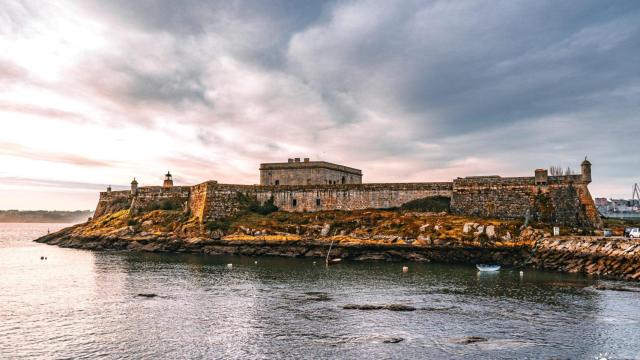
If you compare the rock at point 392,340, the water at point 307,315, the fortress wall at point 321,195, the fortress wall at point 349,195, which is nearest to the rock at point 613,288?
the water at point 307,315

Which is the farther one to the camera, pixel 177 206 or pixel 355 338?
pixel 177 206

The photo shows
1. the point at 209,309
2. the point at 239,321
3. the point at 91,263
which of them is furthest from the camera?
the point at 91,263

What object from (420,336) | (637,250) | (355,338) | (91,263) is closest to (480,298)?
(420,336)

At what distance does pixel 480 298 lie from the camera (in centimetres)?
3834

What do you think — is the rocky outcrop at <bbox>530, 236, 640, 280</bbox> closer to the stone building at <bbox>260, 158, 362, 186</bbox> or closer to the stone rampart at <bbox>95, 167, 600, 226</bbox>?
the stone rampart at <bbox>95, 167, 600, 226</bbox>

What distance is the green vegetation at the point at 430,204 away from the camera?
243ft

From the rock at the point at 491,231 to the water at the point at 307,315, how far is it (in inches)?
379

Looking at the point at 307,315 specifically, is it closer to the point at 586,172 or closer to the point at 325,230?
the point at 325,230

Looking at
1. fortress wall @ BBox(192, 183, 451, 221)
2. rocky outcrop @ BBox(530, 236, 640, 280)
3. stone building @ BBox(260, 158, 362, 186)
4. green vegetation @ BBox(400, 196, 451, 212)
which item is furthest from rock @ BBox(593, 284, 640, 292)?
stone building @ BBox(260, 158, 362, 186)

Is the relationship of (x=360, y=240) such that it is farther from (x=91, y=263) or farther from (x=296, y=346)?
(x=296, y=346)

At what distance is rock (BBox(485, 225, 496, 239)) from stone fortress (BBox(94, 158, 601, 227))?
7.16 meters

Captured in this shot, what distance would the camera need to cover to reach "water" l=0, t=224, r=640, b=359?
82.9 ft

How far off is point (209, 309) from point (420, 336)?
51.1ft

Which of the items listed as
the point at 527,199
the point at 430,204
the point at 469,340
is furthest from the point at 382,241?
the point at 469,340
